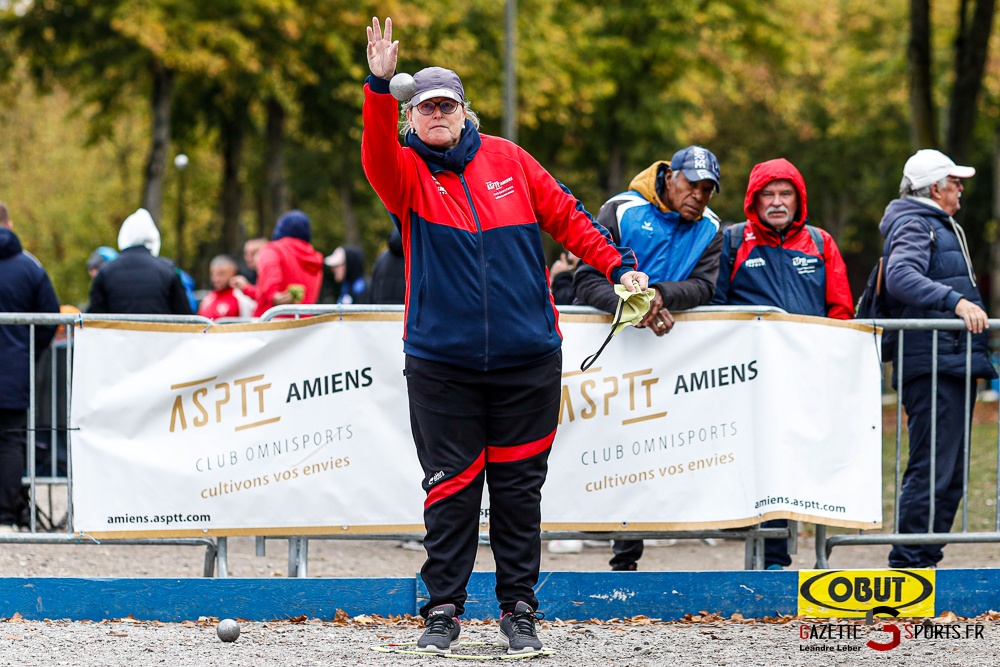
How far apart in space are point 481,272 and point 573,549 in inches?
150

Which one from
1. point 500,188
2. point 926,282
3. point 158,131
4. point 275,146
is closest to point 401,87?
point 500,188

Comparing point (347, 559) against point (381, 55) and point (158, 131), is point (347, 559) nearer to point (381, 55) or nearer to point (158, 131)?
point (381, 55)

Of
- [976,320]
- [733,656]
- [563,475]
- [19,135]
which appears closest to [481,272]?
[563,475]

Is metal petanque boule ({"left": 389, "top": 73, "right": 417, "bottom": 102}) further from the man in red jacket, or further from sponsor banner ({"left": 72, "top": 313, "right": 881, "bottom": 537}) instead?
sponsor banner ({"left": 72, "top": 313, "right": 881, "bottom": 537})

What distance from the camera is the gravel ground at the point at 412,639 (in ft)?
14.8

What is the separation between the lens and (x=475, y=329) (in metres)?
4.38

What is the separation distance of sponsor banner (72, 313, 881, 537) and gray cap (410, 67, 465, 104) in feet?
4.33

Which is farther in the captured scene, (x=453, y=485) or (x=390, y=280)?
(x=390, y=280)

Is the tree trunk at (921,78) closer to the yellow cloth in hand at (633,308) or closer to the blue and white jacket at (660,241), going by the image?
the blue and white jacket at (660,241)

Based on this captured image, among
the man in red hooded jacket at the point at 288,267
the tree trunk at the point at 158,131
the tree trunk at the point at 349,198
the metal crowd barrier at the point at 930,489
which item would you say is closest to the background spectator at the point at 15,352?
the man in red hooded jacket at the point at 288,267

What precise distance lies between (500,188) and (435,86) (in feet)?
1.49

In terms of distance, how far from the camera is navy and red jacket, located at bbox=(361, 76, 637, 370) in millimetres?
4379

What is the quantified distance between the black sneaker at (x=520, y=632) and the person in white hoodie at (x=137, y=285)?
412 centimetres

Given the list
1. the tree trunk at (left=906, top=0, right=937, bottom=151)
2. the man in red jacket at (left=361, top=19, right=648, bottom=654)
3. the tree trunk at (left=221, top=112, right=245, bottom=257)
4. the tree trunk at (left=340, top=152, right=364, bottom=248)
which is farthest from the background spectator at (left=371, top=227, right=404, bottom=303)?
the tree trunk at (left=340, top=152, right=364, bottom=248)
